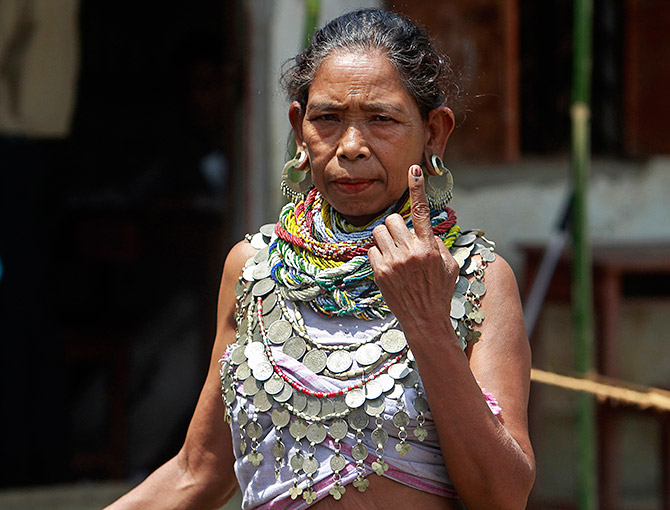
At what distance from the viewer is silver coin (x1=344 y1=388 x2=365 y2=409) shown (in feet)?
5.46

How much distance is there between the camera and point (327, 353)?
5.67 feet

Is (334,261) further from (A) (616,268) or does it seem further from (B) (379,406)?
(A) (616,268)

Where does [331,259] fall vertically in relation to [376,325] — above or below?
above

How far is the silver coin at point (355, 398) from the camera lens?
167 cm

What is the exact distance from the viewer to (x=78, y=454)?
18.7 feet

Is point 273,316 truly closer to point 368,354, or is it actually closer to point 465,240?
point 368,354

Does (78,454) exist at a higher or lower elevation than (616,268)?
lower

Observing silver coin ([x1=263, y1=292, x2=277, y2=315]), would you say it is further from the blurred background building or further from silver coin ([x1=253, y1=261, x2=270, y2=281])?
the blurred background building

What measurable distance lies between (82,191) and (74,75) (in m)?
1.84

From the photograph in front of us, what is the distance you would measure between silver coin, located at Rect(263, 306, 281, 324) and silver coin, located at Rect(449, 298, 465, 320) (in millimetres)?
323

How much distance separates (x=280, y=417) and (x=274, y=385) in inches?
2.2

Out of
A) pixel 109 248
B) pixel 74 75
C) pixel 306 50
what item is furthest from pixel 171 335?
pixel 306 50

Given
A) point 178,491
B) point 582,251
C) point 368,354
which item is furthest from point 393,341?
point 582,251

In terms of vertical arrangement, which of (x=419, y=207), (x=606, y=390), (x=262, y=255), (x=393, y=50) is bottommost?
(x=606, y=390)
